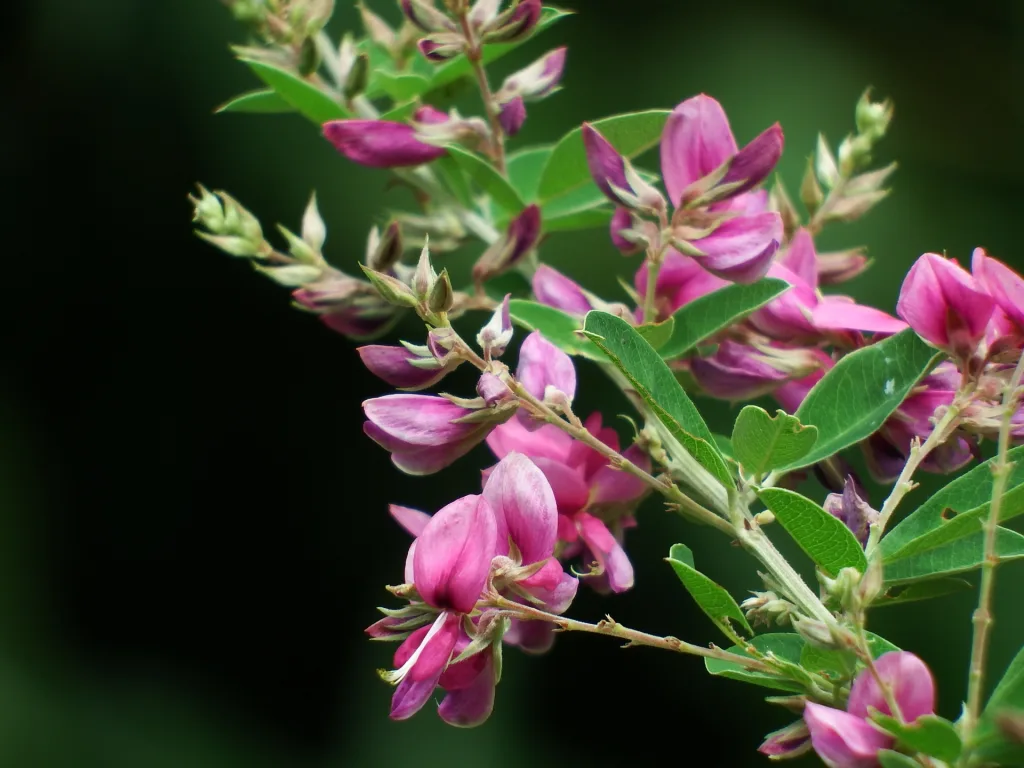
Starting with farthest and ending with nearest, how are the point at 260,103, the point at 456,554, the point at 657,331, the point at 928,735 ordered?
the point at 260,103, the point at 657,331, the point at 456,554, the point at 928,735

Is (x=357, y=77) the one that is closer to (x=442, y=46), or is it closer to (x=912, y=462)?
(x=442, y=46)

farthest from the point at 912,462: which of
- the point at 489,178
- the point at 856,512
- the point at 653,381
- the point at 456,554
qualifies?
the point at 489,178

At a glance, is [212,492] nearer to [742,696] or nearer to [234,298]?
[234,298]

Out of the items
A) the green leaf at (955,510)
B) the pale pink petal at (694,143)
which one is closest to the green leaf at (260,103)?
the pale pink petal at (694,143)

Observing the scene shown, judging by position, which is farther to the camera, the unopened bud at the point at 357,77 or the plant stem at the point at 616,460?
the unopened bud at the point at 357,77

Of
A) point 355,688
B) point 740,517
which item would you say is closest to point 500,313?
point 740,517

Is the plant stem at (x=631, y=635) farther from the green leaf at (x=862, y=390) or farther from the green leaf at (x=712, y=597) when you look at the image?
the green leaf at (x=862, y=390)

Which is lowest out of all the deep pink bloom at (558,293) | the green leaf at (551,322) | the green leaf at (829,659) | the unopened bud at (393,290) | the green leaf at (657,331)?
the green leaf at (829,659)
